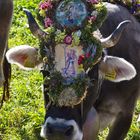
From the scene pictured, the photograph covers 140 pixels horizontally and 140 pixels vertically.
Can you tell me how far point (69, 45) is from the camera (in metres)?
4.07

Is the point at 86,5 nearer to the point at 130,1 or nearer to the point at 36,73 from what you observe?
the point at 130,1

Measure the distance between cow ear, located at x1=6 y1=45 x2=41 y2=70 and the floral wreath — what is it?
0.16m

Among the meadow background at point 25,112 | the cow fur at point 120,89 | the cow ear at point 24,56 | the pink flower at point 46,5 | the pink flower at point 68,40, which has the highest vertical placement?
the pink flower at point 46,5

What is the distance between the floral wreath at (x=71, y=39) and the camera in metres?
4.06

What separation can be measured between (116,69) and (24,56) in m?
0.80

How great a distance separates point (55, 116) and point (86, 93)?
1.23 ft

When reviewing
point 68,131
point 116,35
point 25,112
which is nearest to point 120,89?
point 116,35

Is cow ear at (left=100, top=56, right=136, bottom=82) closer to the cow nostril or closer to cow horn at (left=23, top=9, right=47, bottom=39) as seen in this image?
cow horn at (left=23, top=9, right=47, bottom=39)

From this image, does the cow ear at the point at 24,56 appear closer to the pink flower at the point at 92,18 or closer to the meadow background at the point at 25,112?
the pink flower at the point at 92,18

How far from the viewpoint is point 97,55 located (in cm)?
416

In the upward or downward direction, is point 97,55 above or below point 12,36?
above

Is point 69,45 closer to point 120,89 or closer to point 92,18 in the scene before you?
point 92,18

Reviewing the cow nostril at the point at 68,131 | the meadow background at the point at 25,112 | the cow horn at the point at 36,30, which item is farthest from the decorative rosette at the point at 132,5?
the cow nostril at the point at 68,131

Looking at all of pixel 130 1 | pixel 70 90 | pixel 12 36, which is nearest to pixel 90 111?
pixel 70 90
